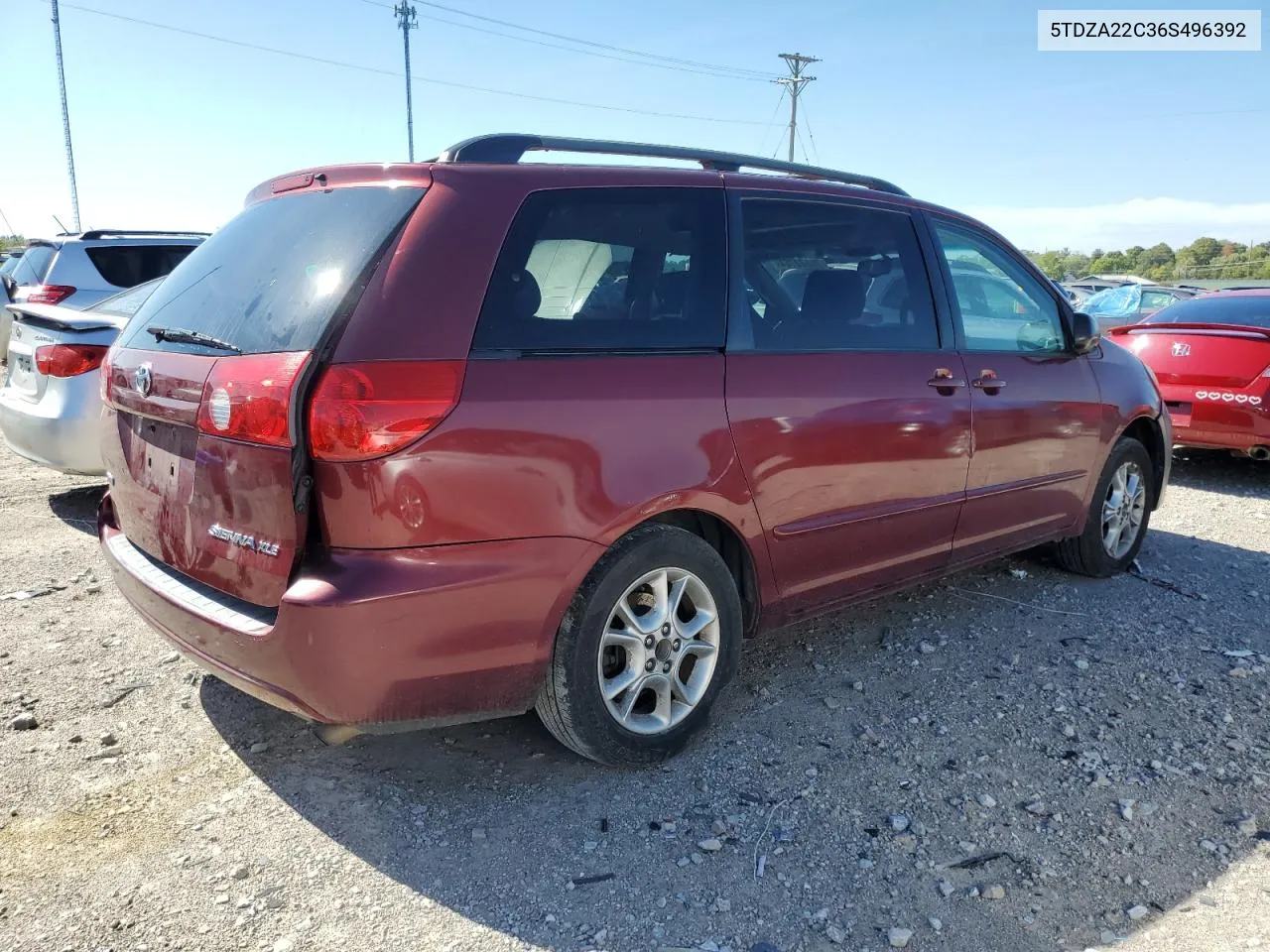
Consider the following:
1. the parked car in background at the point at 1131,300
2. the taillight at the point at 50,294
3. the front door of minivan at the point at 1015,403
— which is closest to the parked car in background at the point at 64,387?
the taillight at the point at 50,294

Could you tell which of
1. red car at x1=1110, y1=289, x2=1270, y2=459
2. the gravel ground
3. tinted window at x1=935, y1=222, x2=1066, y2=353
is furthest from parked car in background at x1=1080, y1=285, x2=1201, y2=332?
the gravel ground

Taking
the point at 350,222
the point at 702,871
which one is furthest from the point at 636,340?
the point at 702,871

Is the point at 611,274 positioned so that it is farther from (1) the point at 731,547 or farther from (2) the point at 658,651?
(2) the point at 658,651

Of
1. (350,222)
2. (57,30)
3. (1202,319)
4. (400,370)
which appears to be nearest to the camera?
(400,370)

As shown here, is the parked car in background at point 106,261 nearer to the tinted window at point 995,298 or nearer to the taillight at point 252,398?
the taillight at point 252,398

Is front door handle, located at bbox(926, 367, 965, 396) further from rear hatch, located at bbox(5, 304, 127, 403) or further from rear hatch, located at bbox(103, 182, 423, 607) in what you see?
rear hatch, located at bbox(5, 304, 127, 403)

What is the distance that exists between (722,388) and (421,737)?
1516 mm

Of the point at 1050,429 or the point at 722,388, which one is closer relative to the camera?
the point at 722,388

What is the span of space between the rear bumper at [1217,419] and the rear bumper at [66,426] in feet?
23.5

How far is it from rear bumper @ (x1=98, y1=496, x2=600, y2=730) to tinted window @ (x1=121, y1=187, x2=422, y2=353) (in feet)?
2.09

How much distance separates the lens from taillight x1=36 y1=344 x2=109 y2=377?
5.39m

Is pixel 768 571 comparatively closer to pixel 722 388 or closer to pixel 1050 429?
pixel 722 388

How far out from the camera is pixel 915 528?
12.5 feet

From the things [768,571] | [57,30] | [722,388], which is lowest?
[768,571]
